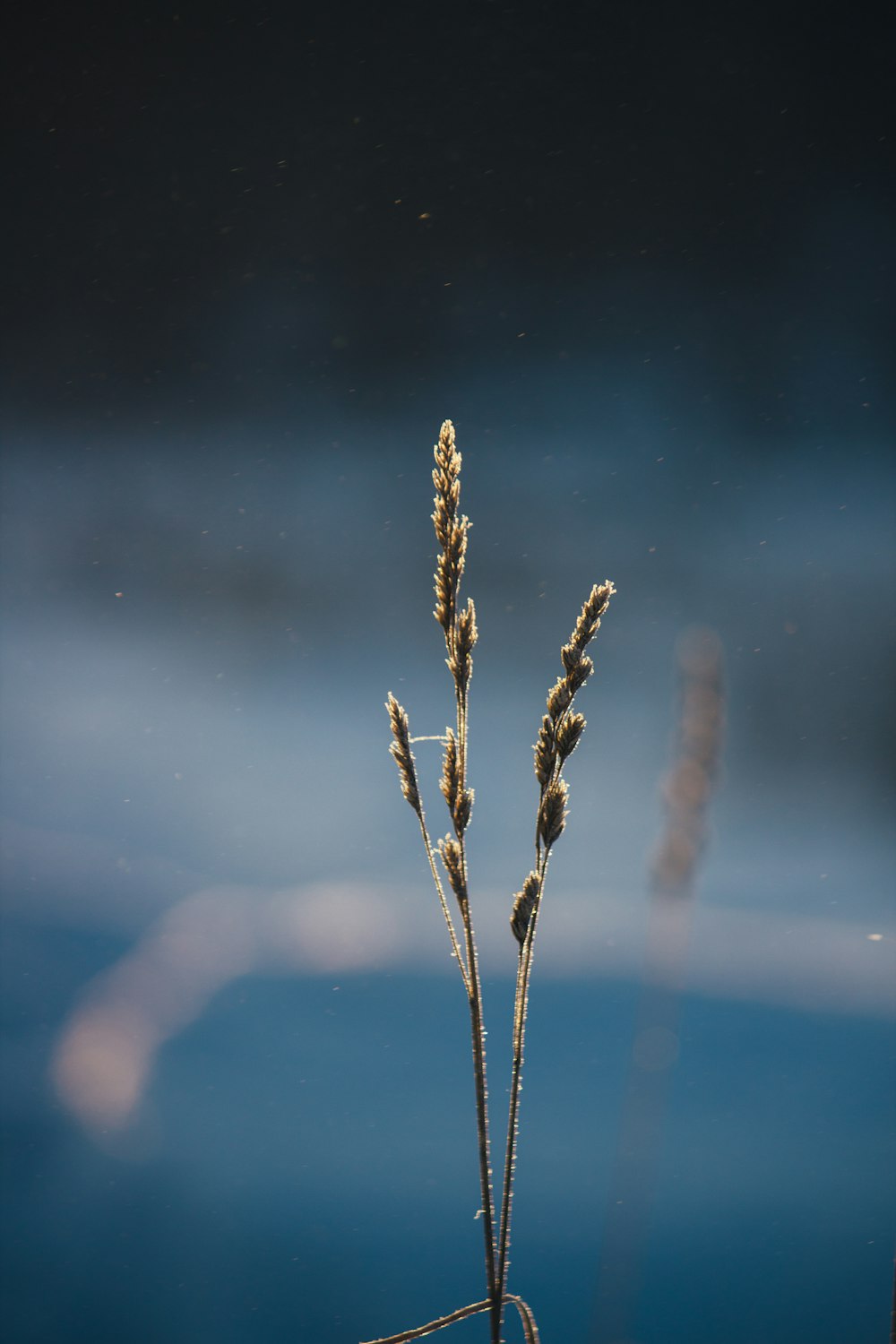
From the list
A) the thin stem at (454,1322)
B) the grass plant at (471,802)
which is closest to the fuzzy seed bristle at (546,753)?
the grass plant at (471,802)

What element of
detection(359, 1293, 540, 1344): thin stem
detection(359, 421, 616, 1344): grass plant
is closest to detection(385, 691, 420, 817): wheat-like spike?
detection(359, 421, 616, 1344): grass plant

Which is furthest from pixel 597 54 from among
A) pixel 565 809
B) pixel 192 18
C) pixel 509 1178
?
pixel 509 1178

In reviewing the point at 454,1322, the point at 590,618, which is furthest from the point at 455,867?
the point at 454,1322

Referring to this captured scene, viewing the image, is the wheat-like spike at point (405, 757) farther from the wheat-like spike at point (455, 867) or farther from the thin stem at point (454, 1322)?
the thin stem at point (454, 1322)

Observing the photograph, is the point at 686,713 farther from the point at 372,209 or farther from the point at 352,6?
the point at 352,6

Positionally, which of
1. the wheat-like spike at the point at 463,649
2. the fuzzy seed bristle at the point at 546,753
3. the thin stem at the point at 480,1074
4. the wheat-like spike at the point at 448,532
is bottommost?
the thin stem at the point at 480,1074

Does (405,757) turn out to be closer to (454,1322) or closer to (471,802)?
(471,802)

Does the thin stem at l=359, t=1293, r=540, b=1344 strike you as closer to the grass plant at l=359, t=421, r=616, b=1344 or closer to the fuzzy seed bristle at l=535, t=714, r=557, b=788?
the grass plant at l=359, t=421, r=616, b=1344
